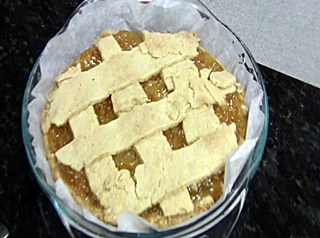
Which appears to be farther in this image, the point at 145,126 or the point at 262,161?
the point at 262,161

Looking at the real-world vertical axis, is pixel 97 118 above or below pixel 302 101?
above

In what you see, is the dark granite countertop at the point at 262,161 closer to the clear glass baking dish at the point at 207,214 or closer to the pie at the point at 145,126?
the clear glass baking dish at the point at 207,214

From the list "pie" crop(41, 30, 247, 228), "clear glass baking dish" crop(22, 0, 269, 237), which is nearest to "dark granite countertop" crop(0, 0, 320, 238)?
"clear glass baking dish" crop(22, 0, 269, 237)

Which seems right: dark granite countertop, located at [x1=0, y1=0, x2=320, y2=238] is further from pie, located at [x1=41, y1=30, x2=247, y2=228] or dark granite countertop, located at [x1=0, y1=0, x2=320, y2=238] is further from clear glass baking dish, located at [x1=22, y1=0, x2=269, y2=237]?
pie, located at [x1=41, y1=30, x2=247, y2=228]

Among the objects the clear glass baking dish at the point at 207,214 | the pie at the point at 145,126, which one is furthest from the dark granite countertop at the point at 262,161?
the pie at the point at 145,126

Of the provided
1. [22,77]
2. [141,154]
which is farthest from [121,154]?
[22,77]

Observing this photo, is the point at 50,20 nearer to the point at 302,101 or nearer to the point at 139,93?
the point at 139,93
